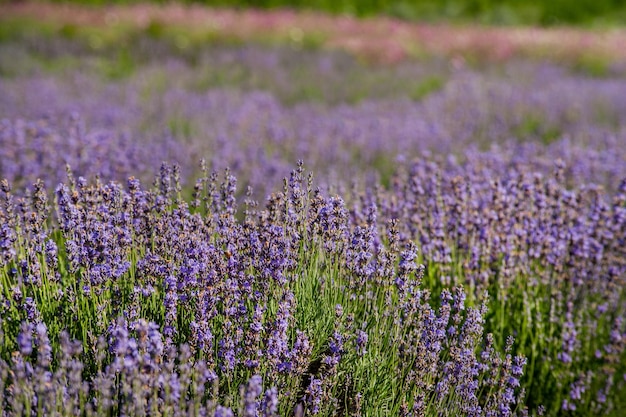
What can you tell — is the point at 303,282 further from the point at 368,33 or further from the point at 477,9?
the point at 477,9

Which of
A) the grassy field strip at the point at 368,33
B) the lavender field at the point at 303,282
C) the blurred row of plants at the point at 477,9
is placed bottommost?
the lavender field at the point at 303,282

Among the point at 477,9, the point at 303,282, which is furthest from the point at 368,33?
the point at 303,282

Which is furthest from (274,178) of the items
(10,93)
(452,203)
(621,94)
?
(621,94)

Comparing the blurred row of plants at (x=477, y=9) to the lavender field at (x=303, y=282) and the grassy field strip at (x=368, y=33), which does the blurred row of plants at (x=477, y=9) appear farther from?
the lavender field at (x=303, y=282)

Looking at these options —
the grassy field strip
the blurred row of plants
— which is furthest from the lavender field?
the blurred row of plants

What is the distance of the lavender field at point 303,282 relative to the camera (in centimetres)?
220

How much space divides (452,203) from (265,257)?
3.97 ft

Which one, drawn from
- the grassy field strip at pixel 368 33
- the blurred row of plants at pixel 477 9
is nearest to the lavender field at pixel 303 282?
the grassy field strip at pixel 368 33

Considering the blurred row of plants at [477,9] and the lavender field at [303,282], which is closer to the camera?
the lavender field at [303,282]

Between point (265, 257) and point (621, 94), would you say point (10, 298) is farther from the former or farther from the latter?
point (621, 94)

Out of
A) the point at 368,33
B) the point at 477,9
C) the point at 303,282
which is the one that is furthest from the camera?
the point at 477,9

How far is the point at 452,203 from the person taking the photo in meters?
3.38

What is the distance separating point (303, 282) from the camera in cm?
271

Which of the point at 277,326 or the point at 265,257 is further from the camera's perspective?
the point at 265,257
